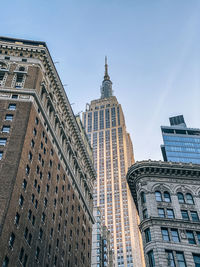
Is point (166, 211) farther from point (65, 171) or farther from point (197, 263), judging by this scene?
point (65, 171)

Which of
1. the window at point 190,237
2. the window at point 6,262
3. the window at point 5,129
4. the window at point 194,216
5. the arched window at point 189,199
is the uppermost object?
the window at point 5,129

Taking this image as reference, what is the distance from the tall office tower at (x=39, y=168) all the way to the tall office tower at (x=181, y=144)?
55757 mm

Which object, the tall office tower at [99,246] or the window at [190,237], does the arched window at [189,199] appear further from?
the tall office tower at [99,246]

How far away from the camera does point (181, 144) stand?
142 metres

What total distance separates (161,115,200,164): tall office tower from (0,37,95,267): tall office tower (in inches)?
2195

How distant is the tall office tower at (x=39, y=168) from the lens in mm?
48312

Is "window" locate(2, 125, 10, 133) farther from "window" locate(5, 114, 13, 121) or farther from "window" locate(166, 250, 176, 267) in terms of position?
"window" locate(166, 250, 176, 267)

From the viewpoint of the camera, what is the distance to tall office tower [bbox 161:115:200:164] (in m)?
135

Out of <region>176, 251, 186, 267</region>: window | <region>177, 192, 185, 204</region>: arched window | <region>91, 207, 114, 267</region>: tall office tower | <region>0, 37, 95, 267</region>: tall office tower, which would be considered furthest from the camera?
<region>91, 207, 114, 267</region>: tall office tower

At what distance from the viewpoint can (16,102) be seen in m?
62.4

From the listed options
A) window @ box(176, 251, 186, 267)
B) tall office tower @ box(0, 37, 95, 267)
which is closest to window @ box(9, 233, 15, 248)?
tall office tower @ box(0, 37, 95, 267)

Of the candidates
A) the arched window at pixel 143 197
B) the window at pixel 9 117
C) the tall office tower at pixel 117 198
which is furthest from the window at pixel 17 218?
the tall office tower at pixel 117 198

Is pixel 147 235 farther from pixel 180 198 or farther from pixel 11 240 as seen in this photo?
pixel 11 240

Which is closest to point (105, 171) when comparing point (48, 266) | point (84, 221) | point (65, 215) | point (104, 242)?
point (104, 242)
